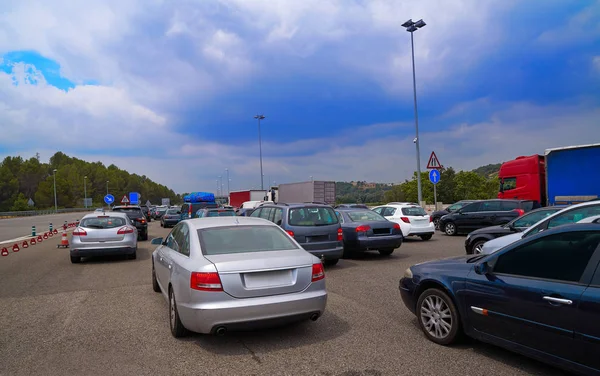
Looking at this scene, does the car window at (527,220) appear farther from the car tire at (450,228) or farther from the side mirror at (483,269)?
the car tire at (450,228)

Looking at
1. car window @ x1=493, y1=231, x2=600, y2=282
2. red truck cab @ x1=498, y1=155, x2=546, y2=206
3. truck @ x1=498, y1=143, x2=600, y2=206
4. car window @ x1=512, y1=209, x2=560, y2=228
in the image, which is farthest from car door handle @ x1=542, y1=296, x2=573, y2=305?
red truck cab @ x1=498, y1=155, x2=546, y2=206

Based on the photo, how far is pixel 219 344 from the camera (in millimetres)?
4840

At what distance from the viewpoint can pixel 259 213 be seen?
458 inches

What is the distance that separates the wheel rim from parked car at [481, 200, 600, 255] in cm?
316

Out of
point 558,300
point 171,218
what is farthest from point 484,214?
point 171,218

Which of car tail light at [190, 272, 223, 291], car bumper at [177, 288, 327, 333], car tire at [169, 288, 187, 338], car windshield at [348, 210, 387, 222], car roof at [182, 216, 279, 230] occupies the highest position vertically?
car roof at [182, 216, 279, 230]

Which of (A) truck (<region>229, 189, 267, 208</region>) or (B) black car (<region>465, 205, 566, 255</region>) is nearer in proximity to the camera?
(B) black car (<region>465, 205, 566, 255</region>)

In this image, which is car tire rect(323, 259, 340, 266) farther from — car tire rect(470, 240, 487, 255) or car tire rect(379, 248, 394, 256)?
car tire rect(470, 240, 487, 255)

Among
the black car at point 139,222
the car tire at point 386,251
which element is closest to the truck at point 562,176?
the car tire at point 386,251

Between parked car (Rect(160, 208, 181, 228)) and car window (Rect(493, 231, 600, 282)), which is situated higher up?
car window (Rect(493, 231, 600, 282))

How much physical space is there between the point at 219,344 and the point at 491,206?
1450 centimetres

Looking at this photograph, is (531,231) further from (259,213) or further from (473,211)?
(473,211)

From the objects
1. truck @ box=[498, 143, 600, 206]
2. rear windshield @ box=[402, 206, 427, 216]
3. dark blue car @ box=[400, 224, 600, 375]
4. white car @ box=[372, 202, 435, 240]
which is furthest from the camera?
rear windshield @ box=[402, 206, 427, 216]

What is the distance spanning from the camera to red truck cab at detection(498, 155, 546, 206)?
18.7m
